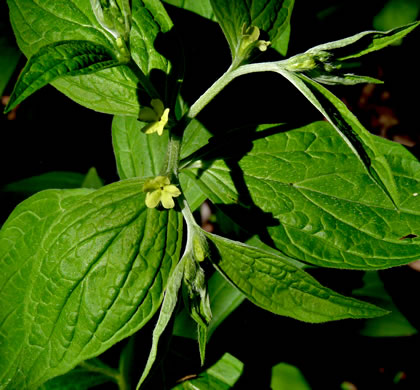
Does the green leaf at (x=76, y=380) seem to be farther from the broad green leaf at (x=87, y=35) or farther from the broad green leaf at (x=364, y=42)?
the broad green leaf at (x=364, y=42)

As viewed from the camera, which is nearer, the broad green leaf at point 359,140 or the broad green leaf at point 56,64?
Result: the broad green leaf at point 56,64

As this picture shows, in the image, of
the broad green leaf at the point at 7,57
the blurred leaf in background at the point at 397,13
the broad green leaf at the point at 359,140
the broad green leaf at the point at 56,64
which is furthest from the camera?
the blurred leaf in background at the point at 397,13

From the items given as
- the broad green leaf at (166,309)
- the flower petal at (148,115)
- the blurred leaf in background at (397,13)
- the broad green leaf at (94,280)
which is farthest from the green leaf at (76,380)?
the blurred leaf in background at (397,13)

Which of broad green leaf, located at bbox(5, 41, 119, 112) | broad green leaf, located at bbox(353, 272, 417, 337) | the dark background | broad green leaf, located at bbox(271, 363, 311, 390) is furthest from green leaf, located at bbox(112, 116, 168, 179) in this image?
broad green leaf, located at bbox(353, 272, 417, 337)

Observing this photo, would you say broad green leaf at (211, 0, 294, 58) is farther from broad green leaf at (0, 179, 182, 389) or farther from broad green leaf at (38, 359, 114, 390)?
broad green leaf at (38, 359, 114, 390)

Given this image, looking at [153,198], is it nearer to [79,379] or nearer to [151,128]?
[151,128]

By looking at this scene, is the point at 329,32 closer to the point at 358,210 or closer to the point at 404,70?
the point at 404,70
